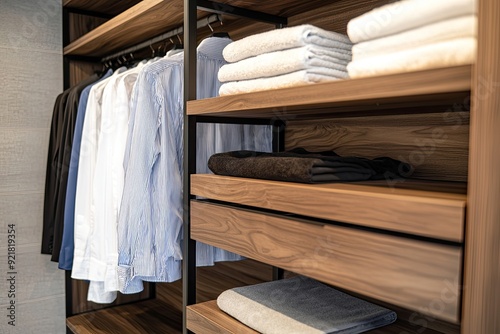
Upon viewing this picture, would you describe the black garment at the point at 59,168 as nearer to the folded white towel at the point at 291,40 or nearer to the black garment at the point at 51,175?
the black garment at the point at 51,175

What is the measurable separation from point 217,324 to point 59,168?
Answer: 114 cm

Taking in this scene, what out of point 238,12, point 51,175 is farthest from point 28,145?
point 238,12

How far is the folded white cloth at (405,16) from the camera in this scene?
0.62 meters

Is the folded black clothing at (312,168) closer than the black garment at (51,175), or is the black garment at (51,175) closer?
the folded black clothing at (312,168)

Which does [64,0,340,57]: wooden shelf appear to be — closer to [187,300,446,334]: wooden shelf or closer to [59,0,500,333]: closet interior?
[59,0,500,333]: closet interior

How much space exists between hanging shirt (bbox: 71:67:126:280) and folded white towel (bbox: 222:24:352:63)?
2.65ft

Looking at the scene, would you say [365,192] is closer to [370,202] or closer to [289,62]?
[370,202]

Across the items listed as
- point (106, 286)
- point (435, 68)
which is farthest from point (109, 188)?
point (435, 68)

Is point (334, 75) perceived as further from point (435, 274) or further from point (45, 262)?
point (45, 262)

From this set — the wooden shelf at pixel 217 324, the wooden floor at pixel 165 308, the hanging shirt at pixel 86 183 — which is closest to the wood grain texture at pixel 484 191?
the wooden shelf at pixel 217 324

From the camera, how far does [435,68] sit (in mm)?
597

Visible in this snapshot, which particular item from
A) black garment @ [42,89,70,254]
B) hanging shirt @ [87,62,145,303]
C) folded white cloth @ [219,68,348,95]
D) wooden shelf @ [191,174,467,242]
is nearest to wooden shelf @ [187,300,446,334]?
wooden shelf @ [191,174,467,242]

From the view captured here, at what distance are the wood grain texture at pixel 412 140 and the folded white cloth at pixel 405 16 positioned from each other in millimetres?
310

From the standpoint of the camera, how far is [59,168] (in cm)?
182
